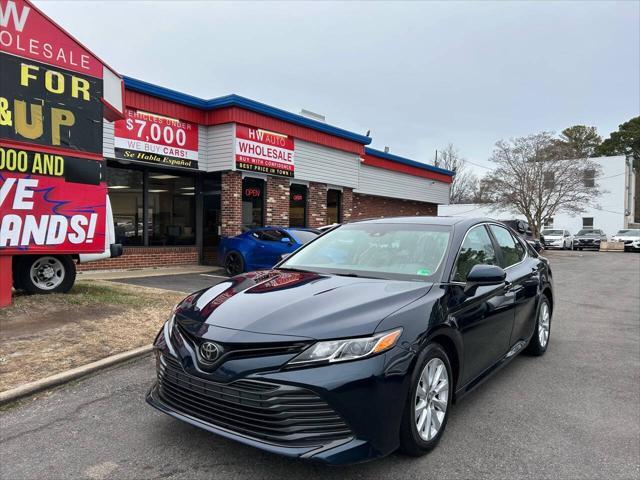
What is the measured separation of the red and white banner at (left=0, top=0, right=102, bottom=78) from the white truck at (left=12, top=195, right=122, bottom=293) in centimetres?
223

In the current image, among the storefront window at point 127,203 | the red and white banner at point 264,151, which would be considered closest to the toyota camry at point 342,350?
the storefront window at point 127,203

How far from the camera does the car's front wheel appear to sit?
2717 mm

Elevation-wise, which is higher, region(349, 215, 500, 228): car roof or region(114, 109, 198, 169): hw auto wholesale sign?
region(114, 109, 198, 169): hw auto wholesale sign

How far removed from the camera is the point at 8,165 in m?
6.23

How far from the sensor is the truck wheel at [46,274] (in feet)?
22.6

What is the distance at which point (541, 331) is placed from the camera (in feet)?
17.0

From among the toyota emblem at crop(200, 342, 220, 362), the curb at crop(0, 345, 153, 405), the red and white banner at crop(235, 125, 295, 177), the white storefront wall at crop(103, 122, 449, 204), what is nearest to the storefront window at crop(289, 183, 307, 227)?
the white storefront wall at crop(103, 122, 449, 204)

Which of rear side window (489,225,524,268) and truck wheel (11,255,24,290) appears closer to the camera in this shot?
rear side window (489,225,524,268)

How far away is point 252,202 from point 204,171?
→ 1684mm

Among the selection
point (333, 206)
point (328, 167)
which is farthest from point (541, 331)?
point (333, 206)

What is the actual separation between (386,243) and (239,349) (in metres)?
1.78

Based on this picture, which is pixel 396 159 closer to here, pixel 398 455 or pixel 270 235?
pixel 270 235

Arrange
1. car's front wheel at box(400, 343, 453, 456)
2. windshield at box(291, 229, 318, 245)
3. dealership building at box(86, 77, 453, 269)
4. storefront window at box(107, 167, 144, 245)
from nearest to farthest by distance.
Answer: car's front wheel at box(400, 343, 453, 456)
windshield at box(291, 229, 318, 245)
dealership building at box(86, 77, 453, 269)
storefront window at box(107, 167, 144, 245)

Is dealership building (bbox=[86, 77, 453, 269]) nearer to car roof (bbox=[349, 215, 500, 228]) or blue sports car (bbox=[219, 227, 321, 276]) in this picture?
blue sports car (bbox=[219, 227, 321, 276])
